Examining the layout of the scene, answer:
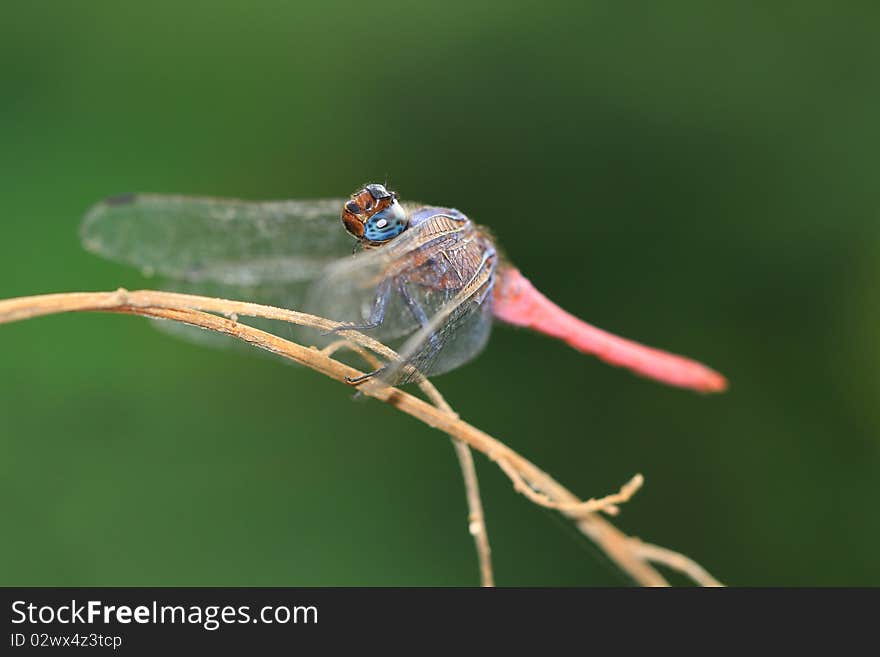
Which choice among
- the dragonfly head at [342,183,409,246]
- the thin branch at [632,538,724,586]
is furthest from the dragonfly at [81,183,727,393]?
the thin branch at [632,538,724,586]

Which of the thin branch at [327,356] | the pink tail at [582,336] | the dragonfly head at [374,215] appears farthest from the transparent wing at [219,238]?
the thin branch at [327,356]

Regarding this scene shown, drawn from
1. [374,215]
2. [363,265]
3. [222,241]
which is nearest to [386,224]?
[374,215]

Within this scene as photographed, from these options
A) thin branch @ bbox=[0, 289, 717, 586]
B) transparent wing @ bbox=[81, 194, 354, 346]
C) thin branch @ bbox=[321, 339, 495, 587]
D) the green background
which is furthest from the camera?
the green background

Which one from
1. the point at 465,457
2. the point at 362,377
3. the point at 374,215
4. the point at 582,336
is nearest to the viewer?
the point at 362,377

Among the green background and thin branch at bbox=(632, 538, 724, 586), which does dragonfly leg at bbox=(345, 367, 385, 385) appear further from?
the green background

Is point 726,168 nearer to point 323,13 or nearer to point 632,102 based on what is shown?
point 632,102

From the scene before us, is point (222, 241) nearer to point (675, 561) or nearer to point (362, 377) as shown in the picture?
point (362, 377)
